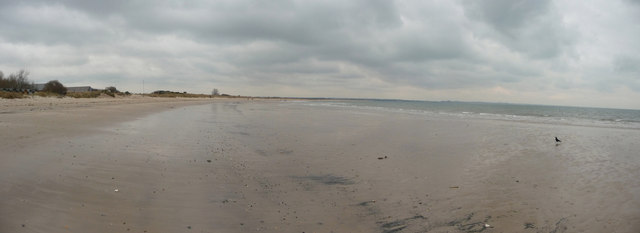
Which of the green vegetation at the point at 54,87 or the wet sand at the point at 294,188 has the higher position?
the green vegetation at the point at 54,87

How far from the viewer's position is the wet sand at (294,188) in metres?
4.75

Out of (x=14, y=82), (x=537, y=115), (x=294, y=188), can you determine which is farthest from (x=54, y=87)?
(x=537, y=115)

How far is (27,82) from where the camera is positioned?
2741 inches

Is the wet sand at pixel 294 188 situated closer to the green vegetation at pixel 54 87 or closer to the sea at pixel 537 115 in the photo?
the sea at pixel 537 115

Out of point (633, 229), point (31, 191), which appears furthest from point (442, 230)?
point (31, 191)

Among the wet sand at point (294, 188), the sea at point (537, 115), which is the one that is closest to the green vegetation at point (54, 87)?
the sea at point (537, 115)

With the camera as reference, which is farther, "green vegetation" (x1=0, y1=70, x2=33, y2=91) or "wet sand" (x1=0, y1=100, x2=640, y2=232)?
"green vegetation" (x1=0, y1=70, x2=33, y2=91)

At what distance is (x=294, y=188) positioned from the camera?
258 inches

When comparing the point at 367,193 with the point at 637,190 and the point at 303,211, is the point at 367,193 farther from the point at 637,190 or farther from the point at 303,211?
the point at 637,190

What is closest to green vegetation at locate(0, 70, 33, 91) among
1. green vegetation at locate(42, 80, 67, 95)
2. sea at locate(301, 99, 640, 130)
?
green vegetation at locate(42, 80, 67, 95)

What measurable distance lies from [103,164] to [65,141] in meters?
3.98

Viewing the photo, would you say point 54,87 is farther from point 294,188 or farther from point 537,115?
point 537,115

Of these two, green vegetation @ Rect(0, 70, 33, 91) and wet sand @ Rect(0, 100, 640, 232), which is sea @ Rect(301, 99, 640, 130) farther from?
green vegetation @ Rect(0, 70, 33, 91)

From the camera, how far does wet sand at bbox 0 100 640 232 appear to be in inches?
187
